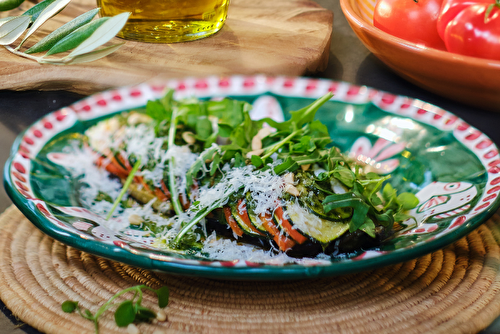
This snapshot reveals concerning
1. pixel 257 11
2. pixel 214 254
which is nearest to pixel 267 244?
pixel 214 254

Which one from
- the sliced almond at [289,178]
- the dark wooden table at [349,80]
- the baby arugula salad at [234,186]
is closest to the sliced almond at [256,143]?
the baby arugula salad at [234,186]

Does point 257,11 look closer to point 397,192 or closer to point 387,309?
point 397,192

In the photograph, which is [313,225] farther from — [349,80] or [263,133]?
[349,80]

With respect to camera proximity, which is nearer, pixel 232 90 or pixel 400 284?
pixel 400 284

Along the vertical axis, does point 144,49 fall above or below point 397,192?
above

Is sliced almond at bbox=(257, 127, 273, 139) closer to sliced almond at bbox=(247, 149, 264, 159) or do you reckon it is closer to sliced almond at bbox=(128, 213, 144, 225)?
sliced almond at bbox=(247, 149, 264, 159)

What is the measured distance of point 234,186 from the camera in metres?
0.50

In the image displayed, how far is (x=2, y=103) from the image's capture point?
2.44 feet

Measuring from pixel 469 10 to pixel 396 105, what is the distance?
0.64 ft

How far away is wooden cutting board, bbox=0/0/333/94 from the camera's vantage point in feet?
2.43

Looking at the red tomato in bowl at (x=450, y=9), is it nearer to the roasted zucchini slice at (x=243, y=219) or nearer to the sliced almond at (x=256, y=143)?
the sliced almond at (x=256, y=143)

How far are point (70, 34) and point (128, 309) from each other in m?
0.40

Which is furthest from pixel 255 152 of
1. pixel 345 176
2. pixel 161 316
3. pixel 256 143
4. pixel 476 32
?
pixel 476 32

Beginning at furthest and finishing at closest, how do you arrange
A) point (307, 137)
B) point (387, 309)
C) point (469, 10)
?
1. point (469, 10)
2. point (307, 137)
3. point (387, 309)
